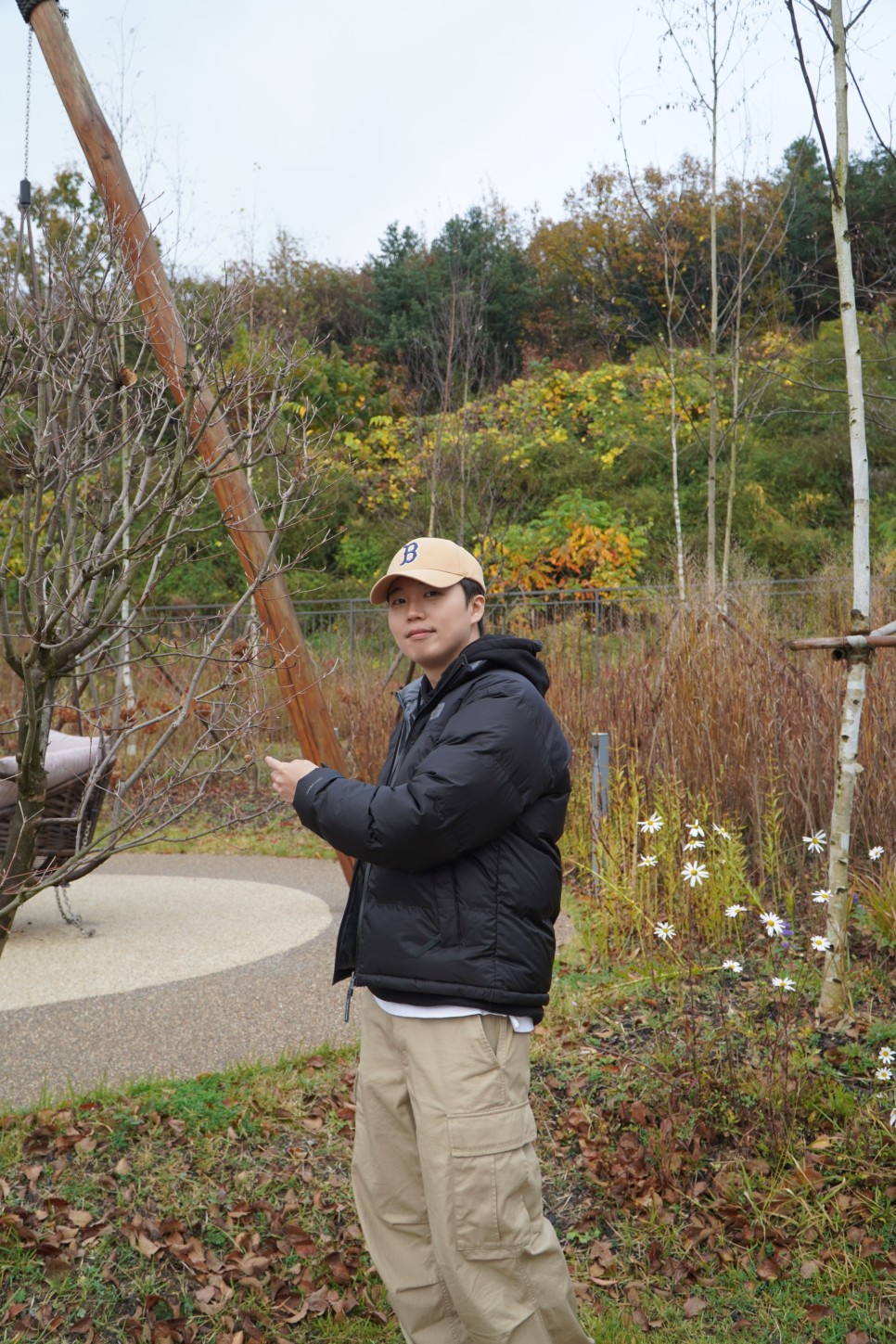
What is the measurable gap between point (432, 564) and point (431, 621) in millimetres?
120

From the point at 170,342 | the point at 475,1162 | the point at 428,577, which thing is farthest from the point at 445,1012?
the point at 170,342

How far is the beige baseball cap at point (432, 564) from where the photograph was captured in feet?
7.51

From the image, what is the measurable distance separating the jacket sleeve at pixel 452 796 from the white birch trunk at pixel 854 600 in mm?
2040

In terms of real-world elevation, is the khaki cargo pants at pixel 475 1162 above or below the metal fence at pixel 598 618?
below

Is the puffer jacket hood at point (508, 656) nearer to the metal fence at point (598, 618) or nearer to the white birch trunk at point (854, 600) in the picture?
the white birch trunk at point (854, 600)

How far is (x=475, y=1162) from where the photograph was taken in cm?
205

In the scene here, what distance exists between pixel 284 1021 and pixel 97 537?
268 centimetres

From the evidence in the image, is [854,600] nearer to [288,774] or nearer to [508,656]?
[508,656]

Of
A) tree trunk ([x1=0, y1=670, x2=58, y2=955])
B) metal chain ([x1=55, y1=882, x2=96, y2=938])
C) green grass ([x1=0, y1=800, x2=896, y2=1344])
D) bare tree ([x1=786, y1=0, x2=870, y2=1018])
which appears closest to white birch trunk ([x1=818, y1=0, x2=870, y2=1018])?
bare tree ([x1=786, y1=0, x2=870, y2=1018])

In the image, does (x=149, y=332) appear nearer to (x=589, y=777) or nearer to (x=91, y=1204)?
(x=91, y=1204)

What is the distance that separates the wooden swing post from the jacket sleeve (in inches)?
38.5

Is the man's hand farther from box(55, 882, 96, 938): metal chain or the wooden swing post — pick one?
box(55, 882, 96, 938): metal chain

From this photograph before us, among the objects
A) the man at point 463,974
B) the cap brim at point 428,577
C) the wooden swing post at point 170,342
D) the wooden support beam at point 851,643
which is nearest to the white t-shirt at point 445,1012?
the man at point 463,974

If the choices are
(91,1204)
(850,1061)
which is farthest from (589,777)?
(91,1204)
